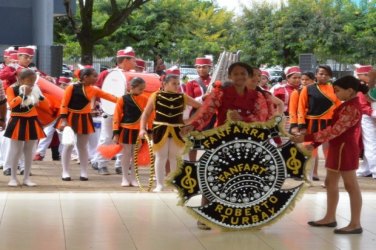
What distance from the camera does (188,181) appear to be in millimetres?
8180

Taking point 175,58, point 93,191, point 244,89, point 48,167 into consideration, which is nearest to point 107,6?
point 175,58

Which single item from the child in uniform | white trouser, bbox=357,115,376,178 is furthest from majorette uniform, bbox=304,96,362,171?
white trouser, bbox=357,115,376,178

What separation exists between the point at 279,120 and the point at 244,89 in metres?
0.50

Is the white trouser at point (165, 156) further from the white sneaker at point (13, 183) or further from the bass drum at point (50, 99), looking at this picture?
the bass drum at point (50, 99)

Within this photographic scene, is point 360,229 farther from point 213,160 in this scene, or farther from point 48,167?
point 48,167

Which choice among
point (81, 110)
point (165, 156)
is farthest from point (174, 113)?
point (81, 110)

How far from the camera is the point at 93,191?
11164 millimetres

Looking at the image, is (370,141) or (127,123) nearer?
(127,123)

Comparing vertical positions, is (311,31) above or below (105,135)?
above

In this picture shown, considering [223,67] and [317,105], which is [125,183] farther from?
[317,105]

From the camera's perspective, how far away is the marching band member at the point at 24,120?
11.4 meters

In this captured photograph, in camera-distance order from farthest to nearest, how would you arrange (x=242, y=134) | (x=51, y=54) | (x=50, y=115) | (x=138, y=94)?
(x=51, y=54), (x=50, y=115), (x=138, y=94), (x=242, y=134)

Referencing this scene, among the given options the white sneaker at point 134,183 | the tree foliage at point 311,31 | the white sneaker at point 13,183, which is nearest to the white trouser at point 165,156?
the white sneaker at point 134,183

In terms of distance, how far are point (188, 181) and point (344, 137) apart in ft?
5.15
